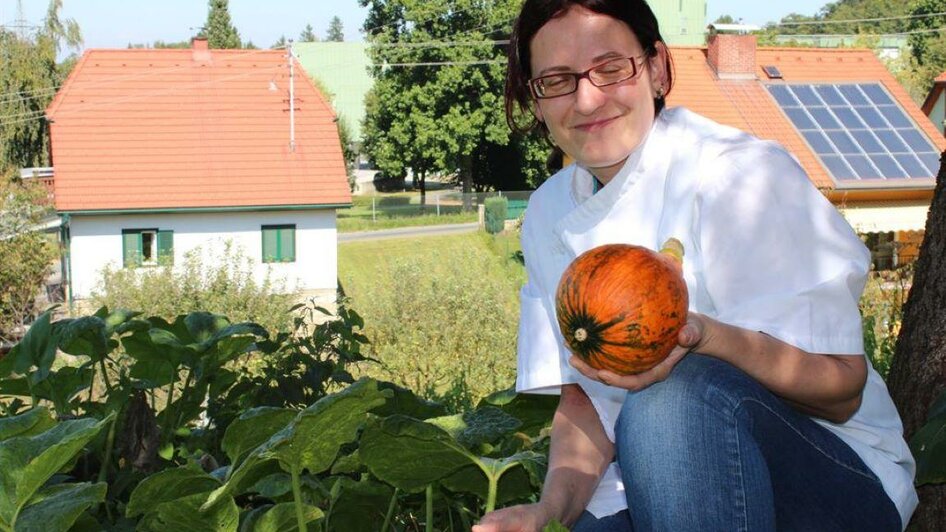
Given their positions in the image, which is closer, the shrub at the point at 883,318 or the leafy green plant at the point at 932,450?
the leafy green plant at the point at 932,450

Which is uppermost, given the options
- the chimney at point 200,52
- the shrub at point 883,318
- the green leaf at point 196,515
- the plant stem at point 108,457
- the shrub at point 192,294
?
the chimney at point 200,52

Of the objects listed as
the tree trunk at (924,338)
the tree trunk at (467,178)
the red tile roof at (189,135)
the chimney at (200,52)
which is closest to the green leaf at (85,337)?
the tree trunk at (924,338)

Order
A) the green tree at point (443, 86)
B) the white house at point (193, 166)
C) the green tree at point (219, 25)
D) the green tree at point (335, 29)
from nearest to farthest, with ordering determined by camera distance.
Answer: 1. the white house at point (193, 166)
2. the green tree at point (443, 86)
3. the green tree at point (219, 25)
4. the green tree at point (335, 29)

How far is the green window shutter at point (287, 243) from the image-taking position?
28891 millimetres

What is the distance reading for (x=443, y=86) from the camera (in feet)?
139

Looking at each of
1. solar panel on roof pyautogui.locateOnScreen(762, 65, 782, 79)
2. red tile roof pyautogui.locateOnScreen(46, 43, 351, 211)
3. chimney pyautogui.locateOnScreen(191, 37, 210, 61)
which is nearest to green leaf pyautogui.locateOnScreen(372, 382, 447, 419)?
red tile roof pyautogui.locateOnScreen(46, 43, 351, 211)

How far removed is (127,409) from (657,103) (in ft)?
3.97

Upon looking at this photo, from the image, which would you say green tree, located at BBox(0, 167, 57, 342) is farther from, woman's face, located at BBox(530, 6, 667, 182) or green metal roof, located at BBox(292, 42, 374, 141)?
green metal roof, located at BBox(292, 42, 374, 141)

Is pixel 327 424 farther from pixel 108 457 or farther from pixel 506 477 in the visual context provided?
pixel 108 457

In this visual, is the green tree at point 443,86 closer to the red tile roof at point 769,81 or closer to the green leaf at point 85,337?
the red tile roof at point 769,81

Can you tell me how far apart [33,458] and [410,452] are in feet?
1.76

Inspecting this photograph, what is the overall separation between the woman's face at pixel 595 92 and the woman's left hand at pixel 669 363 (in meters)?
0.47

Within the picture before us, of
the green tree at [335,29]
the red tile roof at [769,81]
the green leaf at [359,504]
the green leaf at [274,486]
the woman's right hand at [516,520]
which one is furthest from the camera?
the green tree at [335,29]

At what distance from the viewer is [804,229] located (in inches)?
62.0
